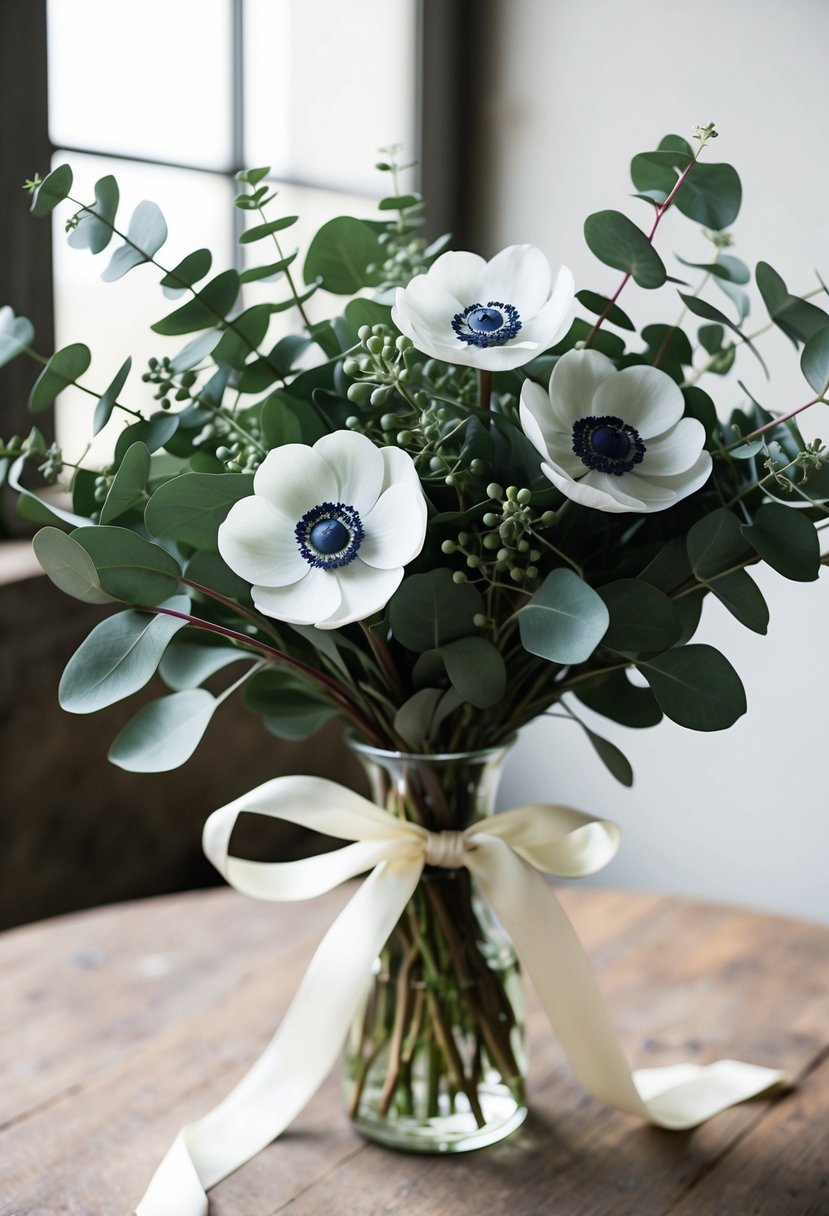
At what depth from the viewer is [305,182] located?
2.13 metres

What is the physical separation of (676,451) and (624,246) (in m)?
0.12

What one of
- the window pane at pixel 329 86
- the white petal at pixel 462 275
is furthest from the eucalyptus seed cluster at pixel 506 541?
the window pane at pixel 329 86

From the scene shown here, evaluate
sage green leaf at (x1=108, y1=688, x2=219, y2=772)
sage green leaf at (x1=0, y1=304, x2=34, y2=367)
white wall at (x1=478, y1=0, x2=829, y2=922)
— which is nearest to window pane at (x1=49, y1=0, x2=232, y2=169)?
white wall at (x1=478, y1=0, x2=829, y2=922)

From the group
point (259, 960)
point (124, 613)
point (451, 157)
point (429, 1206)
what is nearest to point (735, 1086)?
point (429, 1206)

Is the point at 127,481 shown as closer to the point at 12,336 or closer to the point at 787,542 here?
the point at 12,336

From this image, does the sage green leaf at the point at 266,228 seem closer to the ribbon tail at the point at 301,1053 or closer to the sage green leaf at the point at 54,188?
the sage green leaf at the point at 54,188

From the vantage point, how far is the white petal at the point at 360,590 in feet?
1.82

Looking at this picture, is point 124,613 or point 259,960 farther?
point 259,960

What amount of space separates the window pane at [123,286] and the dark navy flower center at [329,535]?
1.16 m

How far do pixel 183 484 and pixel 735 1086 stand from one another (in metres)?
0.55

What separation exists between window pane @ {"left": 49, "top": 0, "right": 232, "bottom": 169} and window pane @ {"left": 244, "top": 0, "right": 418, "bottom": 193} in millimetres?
71

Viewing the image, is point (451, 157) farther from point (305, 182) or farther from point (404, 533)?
point (404, 533)

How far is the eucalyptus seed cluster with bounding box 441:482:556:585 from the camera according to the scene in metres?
0.57

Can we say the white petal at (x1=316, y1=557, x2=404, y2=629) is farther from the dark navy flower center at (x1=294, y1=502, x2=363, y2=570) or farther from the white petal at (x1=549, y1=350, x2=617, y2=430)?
the white petal at (x1=549, y1=350, x2=617, y2=430)
